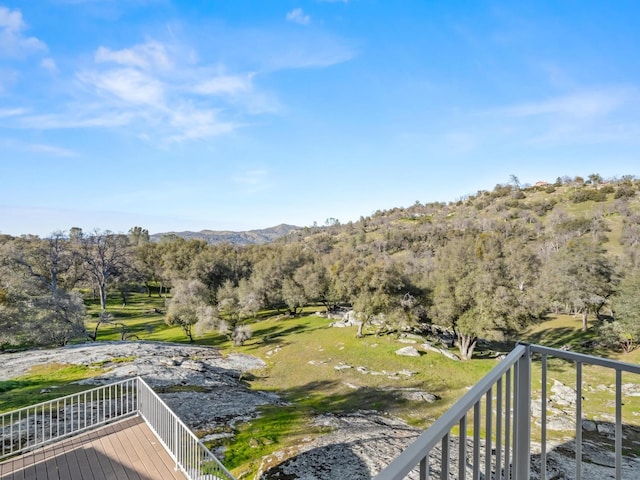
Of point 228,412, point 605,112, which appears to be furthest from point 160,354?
point 605,112

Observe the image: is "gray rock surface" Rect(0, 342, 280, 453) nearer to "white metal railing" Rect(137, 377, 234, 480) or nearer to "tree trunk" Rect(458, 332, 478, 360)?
"white metal railing" Rect(137, 377, 234, 480)

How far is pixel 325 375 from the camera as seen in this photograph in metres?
17.1

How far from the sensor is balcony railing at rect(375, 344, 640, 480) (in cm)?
90

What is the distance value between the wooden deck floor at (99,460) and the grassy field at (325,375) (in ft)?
5.78

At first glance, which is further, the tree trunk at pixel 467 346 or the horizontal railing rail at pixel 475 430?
the tree trunk at pixel 467 346

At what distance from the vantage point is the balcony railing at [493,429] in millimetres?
897

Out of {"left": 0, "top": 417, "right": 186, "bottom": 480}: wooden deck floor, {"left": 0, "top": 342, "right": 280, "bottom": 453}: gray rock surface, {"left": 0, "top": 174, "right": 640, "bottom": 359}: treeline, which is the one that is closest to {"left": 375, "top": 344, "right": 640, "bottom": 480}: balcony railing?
{"left": 0, "top": 417, "right": 186, "bottom": 480}: wooden deck floor

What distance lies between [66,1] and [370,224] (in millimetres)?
78205

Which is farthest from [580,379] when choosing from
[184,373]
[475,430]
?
[184,373]

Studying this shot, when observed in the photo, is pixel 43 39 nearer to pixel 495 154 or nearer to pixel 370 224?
pixel 495 154

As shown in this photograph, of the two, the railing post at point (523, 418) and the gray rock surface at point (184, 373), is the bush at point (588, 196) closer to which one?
the gray rock surface at point (184, 373)

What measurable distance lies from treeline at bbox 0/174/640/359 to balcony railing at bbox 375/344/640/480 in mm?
17411

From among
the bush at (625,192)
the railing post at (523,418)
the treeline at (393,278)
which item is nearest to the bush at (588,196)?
the treeline at (393,278)

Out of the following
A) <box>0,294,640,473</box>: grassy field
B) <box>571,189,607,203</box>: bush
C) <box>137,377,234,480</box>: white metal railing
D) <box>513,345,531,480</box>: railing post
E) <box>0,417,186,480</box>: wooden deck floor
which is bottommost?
<box>0,294,640,473</box>: grassy field
